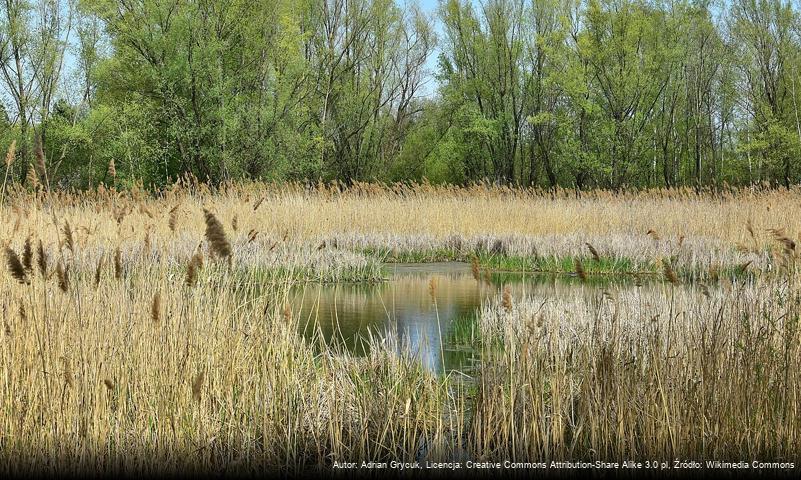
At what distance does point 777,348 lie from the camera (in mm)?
3936

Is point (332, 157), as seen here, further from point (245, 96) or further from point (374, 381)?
point (374, 381)

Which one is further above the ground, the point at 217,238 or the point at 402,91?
the point at 402,91

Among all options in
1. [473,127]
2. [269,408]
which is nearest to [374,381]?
[269,408]

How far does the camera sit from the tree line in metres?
23.0

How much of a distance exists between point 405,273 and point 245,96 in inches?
602

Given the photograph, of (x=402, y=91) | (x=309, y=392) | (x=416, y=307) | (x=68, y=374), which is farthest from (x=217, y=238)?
(x=402, y=91)

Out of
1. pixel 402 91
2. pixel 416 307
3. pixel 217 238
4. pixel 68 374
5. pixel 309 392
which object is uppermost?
pixel 402 91

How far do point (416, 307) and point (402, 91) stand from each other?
30.0 m

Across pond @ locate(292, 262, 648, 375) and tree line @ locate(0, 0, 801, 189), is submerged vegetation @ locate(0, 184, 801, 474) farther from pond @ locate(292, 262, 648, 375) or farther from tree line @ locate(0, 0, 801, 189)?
tree line @ locate(0, 0, 801, 189)

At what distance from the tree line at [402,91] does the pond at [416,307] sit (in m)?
13.2

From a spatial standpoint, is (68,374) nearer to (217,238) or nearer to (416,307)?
(217,238)

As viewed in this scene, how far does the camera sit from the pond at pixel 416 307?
5.56 m

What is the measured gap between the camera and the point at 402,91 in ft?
121

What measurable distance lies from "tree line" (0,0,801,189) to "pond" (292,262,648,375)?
13241mm
